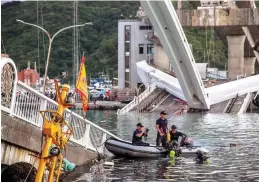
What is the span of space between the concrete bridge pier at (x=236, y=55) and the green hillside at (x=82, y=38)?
3878 centimetres

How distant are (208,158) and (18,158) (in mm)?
11269

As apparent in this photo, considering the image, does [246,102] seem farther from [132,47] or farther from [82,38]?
[82,38]

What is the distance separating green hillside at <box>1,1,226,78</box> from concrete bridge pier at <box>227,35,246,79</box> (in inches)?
1527

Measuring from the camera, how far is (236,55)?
83.4 metres

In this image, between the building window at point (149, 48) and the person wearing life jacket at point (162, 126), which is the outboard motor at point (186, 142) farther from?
the building window at point (149, 48)

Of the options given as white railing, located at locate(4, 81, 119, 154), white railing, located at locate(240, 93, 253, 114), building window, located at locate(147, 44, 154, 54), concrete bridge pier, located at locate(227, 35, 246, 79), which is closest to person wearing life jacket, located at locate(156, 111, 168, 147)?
white railing, located at locate(4, 81, 119, 154)

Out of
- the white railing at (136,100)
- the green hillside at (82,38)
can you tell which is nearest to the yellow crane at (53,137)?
the white railing at (136,100)

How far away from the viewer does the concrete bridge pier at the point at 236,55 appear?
83000mm

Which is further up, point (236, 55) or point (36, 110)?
point (236, 55)

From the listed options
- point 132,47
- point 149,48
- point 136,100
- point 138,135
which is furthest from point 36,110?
point 132,47

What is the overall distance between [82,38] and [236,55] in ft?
193

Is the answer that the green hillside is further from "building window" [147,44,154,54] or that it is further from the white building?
"building window" [147,44,154,54]

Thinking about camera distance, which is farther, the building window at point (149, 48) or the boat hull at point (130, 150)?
the building window at point (149, 48)

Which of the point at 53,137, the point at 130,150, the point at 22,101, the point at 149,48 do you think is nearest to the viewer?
the point at 53,137
